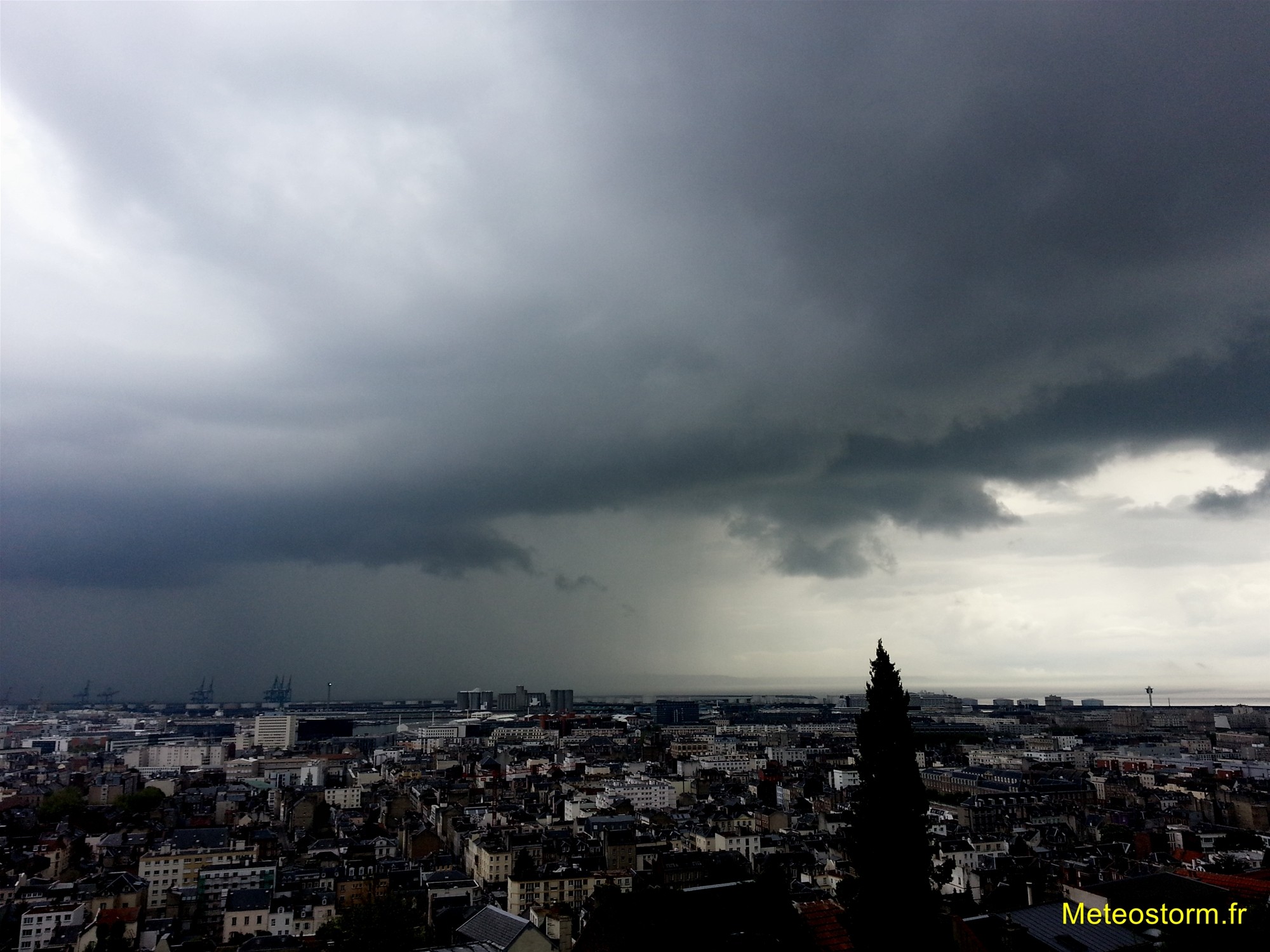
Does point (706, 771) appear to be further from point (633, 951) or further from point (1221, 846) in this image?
point (633, 951)

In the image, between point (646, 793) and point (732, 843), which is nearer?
point (732, 843)

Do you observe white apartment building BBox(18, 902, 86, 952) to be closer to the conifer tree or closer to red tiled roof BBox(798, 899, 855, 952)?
red tiled roof BBox(798, 899, 855, 952)

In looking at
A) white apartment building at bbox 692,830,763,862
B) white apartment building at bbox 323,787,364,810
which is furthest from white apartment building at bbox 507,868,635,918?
white apartment building at bbox 323,787,364,810

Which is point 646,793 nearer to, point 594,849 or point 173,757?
point 594,849

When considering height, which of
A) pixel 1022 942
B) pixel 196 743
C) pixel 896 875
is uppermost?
pixel 896 875

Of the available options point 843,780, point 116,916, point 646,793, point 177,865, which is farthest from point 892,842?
point 843,780

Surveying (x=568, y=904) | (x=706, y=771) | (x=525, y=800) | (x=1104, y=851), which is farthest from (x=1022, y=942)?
(x=706, y=771)

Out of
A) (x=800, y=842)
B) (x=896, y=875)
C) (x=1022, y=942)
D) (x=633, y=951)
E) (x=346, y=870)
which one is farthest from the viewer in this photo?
(x=800, y=842)
